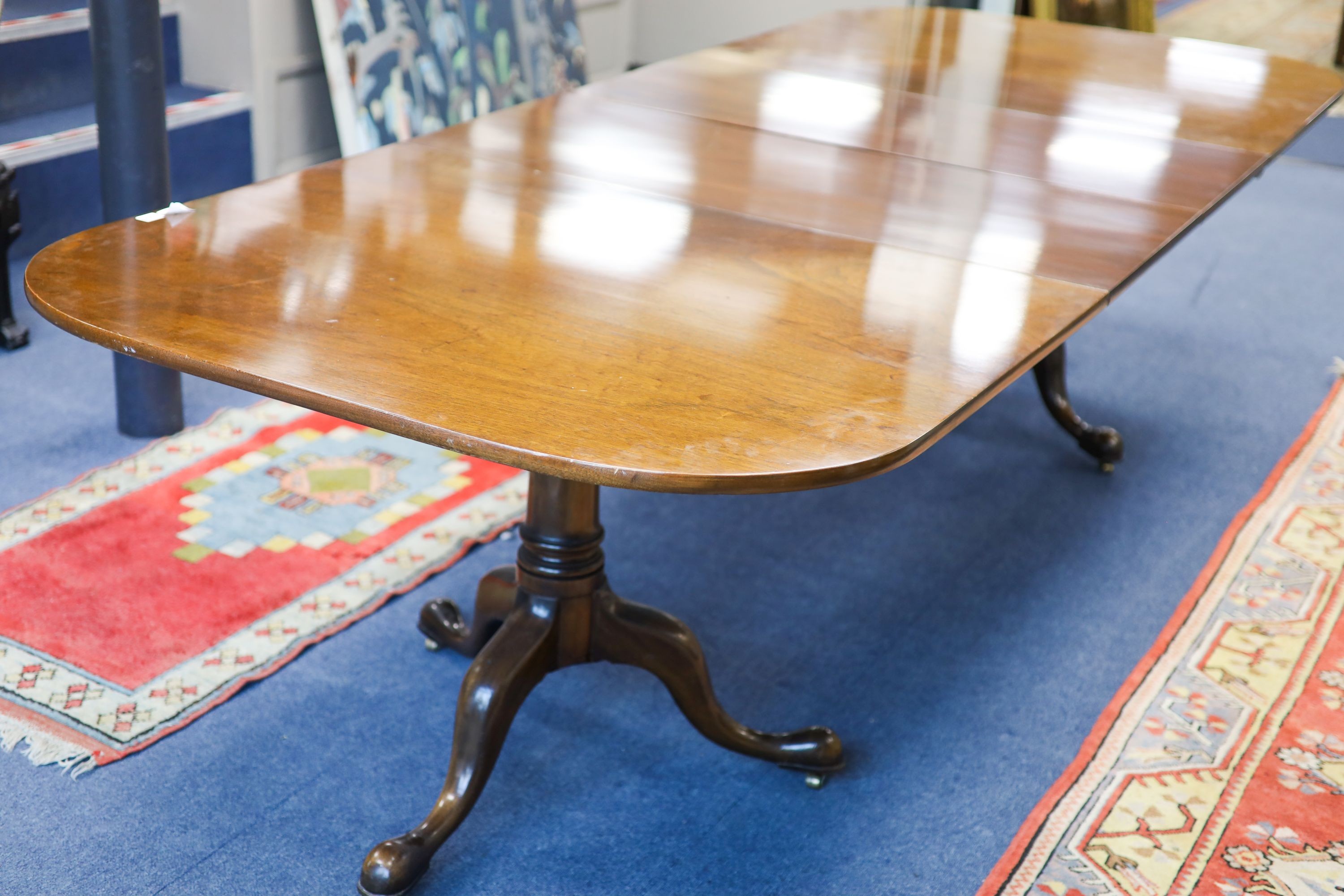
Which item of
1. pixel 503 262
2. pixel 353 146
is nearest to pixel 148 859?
pixel 503 262

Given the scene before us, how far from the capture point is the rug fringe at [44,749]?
5.20 feet

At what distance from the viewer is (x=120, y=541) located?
2.05 meters

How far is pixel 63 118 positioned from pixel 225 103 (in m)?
0.39

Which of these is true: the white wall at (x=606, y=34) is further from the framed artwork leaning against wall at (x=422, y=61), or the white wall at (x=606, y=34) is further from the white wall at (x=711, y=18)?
the framed artwork leaning against wall at (x=422, y=61)

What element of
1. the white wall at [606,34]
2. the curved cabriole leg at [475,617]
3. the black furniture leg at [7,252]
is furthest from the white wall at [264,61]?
the curved cabriole leg at [475,617]

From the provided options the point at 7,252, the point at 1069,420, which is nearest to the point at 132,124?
the point at 7,252

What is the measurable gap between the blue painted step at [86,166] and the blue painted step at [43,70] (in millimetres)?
27

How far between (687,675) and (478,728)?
0.92 ft

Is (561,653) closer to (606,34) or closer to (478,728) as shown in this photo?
(478,728)

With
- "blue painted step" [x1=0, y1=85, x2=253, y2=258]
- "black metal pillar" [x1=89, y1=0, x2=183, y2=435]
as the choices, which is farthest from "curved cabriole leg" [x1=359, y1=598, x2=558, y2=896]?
"blue painted step" [x1=0, y1=85, x2=253, y2=258]

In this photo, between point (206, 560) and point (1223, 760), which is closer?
point (1223, 760)

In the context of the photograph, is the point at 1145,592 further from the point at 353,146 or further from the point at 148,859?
the point at 353,146

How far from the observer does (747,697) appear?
6.03 ft

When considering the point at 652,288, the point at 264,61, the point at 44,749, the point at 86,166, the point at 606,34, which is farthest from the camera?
the point at 606,34
